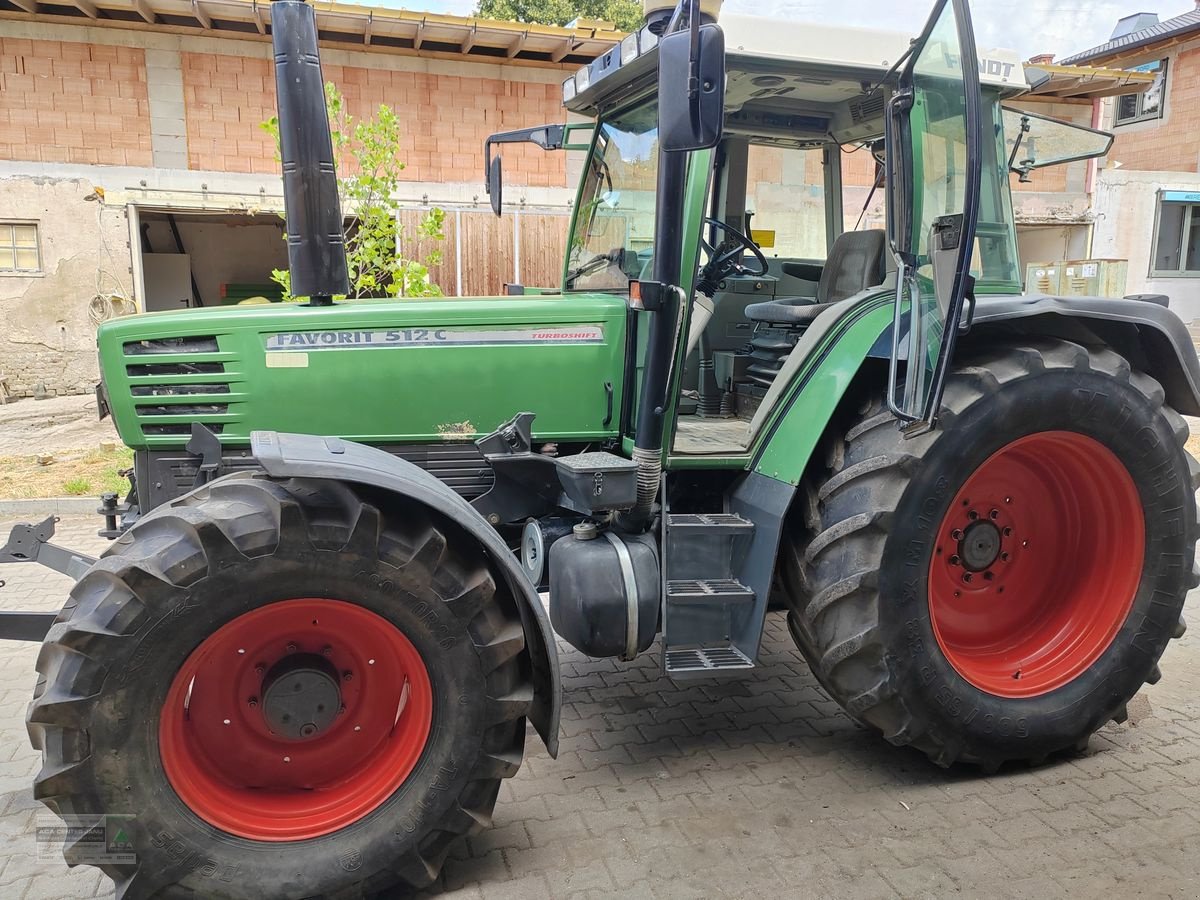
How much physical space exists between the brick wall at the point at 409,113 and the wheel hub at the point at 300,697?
10007 mm

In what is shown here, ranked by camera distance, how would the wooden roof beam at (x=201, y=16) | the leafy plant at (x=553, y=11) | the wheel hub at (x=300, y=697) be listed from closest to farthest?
the wheel hub at (x=300, y=697), the wooden roof beam at (x=201, y=16), the leafy plant at (x=553, y=11)

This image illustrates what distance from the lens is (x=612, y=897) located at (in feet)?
8.49

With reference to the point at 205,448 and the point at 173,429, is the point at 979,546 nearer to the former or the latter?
the point at 205,448

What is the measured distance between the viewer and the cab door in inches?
110

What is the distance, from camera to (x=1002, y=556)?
3.48 m

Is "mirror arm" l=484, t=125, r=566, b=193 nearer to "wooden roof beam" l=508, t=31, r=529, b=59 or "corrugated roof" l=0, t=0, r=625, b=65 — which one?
"corrugated roof" l=0, t=0, r=625, b=65

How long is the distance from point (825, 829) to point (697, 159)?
2342mm

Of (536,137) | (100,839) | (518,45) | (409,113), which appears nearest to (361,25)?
(409,113)

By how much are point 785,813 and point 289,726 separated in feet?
5.40

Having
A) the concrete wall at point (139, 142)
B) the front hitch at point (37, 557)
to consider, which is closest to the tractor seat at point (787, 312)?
the front hitch at point (37, 557)

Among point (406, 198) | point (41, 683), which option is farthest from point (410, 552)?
point (406, 198)

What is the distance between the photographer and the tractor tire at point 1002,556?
3.03m

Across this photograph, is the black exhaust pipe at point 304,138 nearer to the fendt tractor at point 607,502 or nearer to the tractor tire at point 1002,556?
the fendt tractor at point 607,502

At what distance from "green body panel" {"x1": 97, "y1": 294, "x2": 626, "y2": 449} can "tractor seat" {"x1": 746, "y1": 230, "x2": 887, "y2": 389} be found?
849 millimetres
